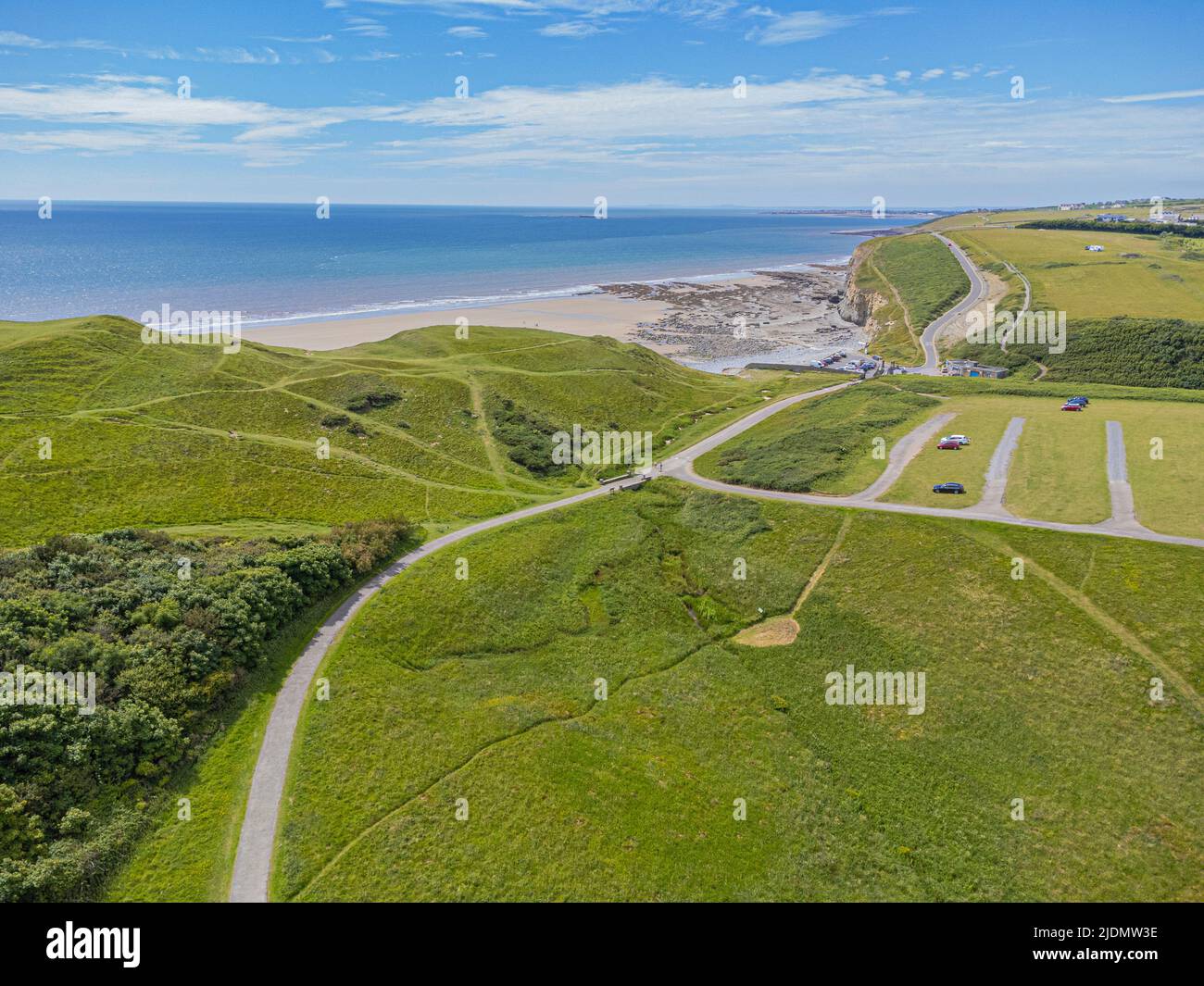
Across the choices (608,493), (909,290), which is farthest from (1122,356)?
(608,493)

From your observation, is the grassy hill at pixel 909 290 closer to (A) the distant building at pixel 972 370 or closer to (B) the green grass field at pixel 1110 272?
(A) the distant building at pixel 972 370

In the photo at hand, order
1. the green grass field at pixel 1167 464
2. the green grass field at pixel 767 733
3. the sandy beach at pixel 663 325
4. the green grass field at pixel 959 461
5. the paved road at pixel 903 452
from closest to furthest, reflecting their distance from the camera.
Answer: the green grass field at pixel 767 733, the green grass field at pixel 1167 464, the green grass field at pixel 959 461, the paved road at pixel 903 452, the sandy beach at pixel 663 325

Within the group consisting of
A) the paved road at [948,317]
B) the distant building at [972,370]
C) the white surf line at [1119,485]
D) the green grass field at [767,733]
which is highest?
the paved road at [948,317]

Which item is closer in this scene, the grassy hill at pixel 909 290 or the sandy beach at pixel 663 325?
the grassy hill at pixel 909 290

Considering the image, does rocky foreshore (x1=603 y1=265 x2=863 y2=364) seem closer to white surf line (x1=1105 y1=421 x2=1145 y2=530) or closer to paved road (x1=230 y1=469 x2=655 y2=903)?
white surf line (x1=1105 y1=421 x2=1145 y2=530)

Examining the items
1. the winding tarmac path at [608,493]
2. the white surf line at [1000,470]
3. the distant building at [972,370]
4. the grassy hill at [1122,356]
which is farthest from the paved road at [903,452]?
the grassy hill at [1122,356]

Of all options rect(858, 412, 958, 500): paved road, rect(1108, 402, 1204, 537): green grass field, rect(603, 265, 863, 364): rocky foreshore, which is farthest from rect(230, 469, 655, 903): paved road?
rect(603, 265, 863, 364): rocky foreshore
